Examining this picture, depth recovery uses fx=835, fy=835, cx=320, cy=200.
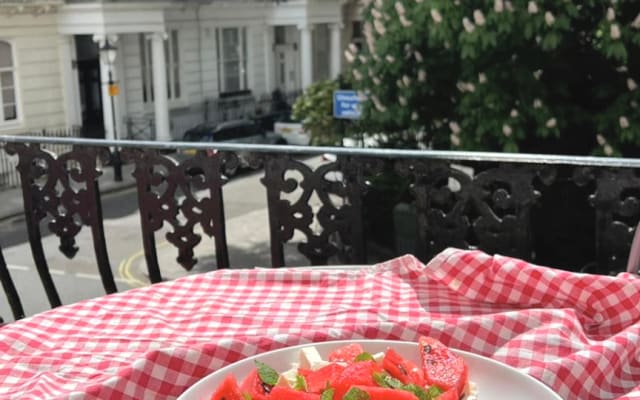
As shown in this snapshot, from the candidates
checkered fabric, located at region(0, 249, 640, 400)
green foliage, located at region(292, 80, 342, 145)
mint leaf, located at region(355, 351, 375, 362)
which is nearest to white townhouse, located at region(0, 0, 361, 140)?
green foliage, located at region(292, 80, 342, 145)

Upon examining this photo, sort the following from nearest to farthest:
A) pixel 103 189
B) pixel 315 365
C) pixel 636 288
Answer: pixel 315 365 < pixel 636 288 < pixel 103 189

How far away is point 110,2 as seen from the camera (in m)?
21.3

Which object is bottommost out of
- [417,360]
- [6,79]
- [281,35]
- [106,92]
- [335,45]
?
[106,92]

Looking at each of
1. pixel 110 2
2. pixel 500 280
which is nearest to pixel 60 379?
pixel 500 280

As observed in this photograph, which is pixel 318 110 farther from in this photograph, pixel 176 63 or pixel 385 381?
pixel 385 381

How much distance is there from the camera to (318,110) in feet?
48.1

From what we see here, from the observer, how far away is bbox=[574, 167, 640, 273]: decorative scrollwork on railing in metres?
2.92

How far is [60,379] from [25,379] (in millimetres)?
96

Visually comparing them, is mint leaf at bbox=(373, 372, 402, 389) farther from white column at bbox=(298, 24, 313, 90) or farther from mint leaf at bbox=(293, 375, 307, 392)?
white column at bbox=(298, 24, 313, 90)

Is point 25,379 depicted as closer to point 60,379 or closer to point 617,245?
point 60,379

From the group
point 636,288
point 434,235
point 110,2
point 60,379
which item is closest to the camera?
point 60,379

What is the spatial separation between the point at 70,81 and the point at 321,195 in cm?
1994

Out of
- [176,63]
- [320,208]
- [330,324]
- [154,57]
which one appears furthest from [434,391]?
[176,63]

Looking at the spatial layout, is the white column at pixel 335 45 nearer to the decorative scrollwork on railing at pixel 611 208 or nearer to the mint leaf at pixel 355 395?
the decorative scrollwork on railing at pixel 611 208
